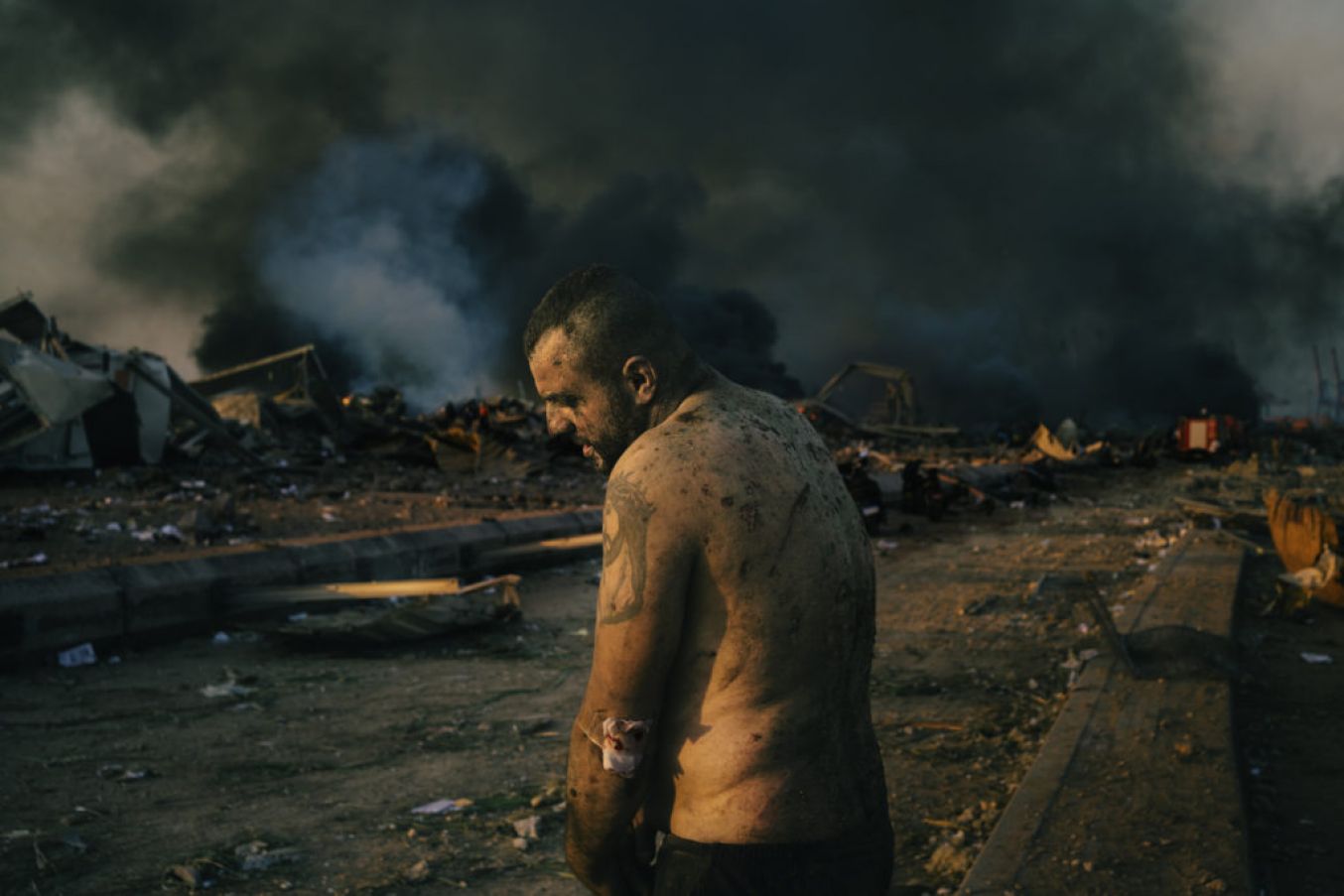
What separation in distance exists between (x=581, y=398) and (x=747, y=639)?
0.52 m

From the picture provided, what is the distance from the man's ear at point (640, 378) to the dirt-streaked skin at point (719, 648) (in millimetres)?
127

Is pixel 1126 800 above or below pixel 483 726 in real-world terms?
above

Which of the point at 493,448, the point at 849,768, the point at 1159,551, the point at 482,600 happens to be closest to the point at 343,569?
the point at 482,600

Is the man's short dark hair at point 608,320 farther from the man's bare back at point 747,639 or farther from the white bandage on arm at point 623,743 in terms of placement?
the white bandage on arm at point 623,743

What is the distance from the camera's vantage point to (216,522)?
9.13m

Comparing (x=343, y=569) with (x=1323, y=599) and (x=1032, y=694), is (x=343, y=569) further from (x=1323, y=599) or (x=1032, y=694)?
(x=1323, y=599)

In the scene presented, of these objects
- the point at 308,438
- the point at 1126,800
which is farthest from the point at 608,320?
the point at 308,438

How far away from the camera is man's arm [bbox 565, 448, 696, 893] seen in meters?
1.53

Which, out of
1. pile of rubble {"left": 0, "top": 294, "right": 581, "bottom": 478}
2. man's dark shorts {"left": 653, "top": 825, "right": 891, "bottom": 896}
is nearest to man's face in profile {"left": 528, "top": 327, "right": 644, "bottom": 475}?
man's dark shorts {"left": 653, "top": 825, "right": 891, "bottom": 896}

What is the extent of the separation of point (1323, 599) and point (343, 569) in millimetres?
7033

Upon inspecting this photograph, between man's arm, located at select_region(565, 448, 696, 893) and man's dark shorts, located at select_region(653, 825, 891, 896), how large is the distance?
0.09 m

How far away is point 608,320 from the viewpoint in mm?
1721

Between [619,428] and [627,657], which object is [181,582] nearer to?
[619,428]

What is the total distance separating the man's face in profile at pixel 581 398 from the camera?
1758 millimetres
